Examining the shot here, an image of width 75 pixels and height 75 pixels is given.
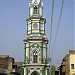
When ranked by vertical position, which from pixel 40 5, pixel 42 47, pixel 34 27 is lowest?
pixel 42 47

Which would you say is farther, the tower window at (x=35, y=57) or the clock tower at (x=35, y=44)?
the tower window at (x=35, y=57)

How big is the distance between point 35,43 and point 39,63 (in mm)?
4001

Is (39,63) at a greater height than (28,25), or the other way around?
(28,25)

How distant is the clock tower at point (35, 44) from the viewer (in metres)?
62.6

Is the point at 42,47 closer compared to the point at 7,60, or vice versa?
the point at 42,47

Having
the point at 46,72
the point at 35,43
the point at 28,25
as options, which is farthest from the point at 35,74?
the point at 28,25

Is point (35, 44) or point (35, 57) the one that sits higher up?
point (35, 44)

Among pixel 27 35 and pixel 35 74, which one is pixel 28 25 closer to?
pixel 27 35

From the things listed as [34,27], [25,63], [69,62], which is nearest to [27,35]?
[34,27]

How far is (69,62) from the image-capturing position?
199 feet

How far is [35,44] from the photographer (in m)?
63.7

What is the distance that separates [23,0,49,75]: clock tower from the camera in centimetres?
6262

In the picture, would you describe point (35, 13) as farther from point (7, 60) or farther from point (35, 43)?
point (7, 60)

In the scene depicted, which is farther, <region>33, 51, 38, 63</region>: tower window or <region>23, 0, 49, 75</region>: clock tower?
<region>33, 51, 38, 63</region>: tower window
